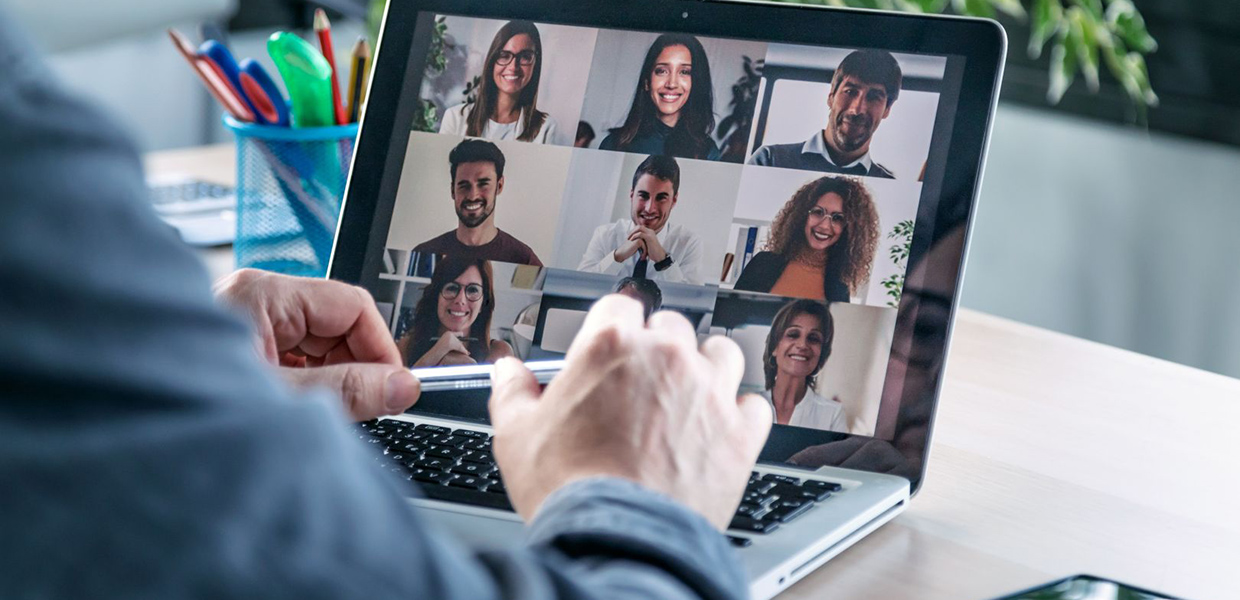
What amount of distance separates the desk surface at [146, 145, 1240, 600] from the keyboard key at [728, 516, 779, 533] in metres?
0.03

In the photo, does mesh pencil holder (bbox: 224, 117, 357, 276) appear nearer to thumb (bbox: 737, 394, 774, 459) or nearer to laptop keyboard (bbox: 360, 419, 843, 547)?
laptop keyboard (bbox: 360, 419, 843, 547)

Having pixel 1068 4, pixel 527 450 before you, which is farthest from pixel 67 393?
pixel 1068 4

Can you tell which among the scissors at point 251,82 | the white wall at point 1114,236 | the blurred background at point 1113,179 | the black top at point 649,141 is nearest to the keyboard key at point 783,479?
the black top at point 649,141

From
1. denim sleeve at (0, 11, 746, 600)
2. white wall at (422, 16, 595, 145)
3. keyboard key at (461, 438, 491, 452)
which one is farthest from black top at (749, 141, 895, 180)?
denim sleeve at (0, 11, 746, 600)

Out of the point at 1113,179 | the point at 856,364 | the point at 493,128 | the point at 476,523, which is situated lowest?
the point at 476,523

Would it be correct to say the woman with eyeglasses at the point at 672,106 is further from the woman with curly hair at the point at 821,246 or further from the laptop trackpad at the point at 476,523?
the laptop trackpad at the point at 476,523

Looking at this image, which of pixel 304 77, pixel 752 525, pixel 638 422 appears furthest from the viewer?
pixel 304 77

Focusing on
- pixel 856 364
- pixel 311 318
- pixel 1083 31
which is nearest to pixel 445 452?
pixel 311 318

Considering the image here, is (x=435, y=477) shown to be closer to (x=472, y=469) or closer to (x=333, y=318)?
(x=472, y=469)

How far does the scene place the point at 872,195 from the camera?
67 cm

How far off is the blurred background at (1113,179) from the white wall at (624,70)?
841 mm

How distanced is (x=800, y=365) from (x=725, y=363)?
0.17 meters

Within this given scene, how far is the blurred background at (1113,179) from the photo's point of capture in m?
1.69

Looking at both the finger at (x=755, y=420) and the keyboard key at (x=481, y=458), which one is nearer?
the finger at (x=755, y=420)
